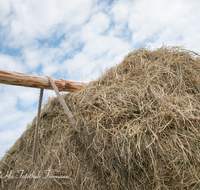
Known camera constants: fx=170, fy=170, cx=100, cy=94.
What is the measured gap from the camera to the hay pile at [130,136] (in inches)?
70.4

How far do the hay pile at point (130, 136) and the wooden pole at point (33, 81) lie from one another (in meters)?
0.31

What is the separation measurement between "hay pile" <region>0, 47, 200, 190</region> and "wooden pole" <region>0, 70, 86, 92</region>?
0.31 m

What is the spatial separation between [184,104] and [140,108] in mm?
650

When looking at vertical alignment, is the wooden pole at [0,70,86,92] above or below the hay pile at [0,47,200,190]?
above

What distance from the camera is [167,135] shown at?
6.29 feet

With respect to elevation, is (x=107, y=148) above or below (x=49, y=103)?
below

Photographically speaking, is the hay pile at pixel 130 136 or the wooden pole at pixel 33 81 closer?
the hay pile at pixel 130 136

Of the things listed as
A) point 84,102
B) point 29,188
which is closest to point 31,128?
point 29,188

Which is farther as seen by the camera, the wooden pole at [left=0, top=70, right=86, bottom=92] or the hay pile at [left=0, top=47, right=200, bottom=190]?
→ the wooden pole at [left=0, top=70, right=86, bottom=92]

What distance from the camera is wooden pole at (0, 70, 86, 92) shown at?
2.56 m

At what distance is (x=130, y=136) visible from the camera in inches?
69.6

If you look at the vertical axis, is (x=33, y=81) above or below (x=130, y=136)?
above

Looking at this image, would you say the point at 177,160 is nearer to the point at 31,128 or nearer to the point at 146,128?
the point at 146,128

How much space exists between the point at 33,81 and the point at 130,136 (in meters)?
1.87
